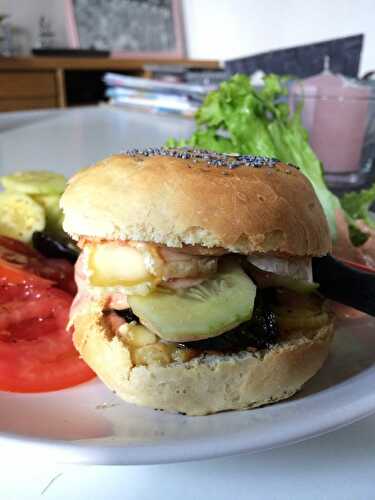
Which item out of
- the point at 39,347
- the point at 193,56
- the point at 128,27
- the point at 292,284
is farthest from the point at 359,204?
the point at 128,27

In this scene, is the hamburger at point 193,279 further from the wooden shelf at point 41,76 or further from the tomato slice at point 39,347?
the wooden shelf at point 41,76

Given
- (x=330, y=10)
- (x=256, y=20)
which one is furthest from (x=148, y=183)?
(x=256, y=20)

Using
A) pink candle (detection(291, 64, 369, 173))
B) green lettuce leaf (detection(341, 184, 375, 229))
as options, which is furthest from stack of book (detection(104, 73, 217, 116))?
green lettuce leaf (detection(341, 184, 375, 229))

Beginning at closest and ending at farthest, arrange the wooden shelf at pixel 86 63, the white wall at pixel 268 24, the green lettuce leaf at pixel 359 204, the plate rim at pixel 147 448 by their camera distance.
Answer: the plate rim at pixel 147 448 → the green lettuce leaf at pixel 359 204 → the white wall at pixel 268 24 → the wooden shelf at pixel 86 63

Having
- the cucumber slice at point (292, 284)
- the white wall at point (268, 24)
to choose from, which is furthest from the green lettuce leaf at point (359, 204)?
the white wall at point (268, 24)

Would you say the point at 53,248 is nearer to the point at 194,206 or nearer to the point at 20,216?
the point at 20,216

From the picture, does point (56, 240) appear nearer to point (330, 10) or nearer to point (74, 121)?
point (74, 121)
